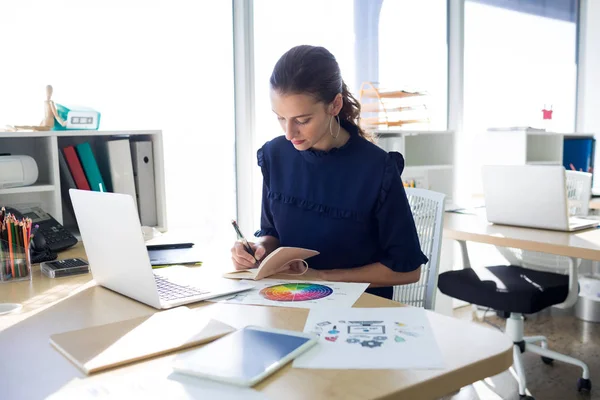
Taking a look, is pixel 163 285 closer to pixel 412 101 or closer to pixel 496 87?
pixel 412 101

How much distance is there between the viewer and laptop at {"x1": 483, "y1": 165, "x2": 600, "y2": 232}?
2350mm

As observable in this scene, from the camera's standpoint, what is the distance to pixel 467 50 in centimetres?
387

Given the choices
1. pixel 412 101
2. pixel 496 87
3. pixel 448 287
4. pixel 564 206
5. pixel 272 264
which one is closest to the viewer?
pixel 272 264

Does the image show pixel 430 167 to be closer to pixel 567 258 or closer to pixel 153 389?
pixel 567 258

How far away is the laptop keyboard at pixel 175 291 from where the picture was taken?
121 centimetres

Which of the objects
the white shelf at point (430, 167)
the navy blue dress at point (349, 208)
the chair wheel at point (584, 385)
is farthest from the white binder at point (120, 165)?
the chair wheel at point (584, 385)

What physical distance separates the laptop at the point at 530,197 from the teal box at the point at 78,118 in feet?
5.54

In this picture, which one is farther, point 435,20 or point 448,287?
point 435,20

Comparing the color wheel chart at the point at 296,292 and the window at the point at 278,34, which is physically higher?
the window at the point at 278,34

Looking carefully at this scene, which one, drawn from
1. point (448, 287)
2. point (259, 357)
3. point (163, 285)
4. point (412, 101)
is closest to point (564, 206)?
point (448, 287)

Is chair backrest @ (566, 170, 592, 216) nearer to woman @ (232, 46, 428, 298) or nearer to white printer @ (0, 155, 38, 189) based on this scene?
woman @ (232, 46, 428, 298)

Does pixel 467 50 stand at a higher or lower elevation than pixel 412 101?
higher

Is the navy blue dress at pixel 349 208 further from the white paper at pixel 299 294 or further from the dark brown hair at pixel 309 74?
the white paper at pixel 299 294

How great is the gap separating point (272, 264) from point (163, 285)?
0.86 ft
